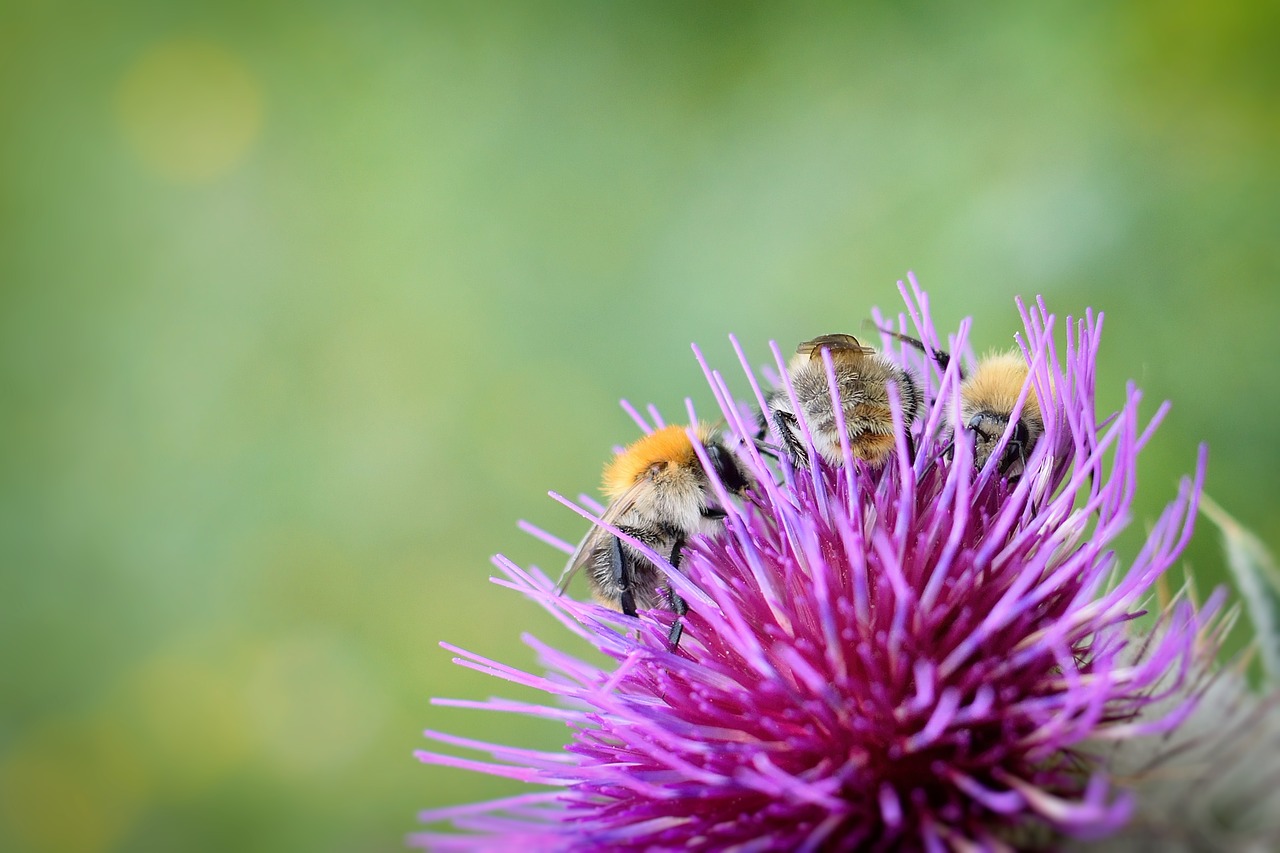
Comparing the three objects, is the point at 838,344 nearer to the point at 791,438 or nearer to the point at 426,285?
the point at 791,438

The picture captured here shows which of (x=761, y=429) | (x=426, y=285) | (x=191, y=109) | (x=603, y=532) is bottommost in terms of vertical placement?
(x=603, y=532)

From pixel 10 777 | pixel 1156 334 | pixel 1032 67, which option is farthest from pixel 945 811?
pixel 10 777

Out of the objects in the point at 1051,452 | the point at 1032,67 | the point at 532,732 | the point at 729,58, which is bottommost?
the point at 1051,452

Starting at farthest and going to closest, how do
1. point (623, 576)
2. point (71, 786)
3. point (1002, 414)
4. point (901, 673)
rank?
1. point (71, 786)
2. point (623, 576)
3. point (1002, 414)
4. point (901, 673)

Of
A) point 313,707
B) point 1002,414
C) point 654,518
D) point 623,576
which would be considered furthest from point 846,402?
point 313,707

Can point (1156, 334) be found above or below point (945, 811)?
above

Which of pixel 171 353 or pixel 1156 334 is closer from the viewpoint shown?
pixel 1156 334

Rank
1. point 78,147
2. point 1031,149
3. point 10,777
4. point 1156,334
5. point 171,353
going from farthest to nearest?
point 78,147 < point 171,353 < point 10,777 < point 1031,149 < point 1156,334

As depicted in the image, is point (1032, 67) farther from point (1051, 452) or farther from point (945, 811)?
point (945, 811)
